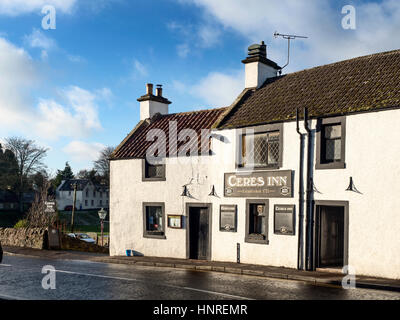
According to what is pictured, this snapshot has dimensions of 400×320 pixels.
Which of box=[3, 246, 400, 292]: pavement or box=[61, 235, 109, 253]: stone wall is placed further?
box=[61, 235, 109, 253]: stone wall

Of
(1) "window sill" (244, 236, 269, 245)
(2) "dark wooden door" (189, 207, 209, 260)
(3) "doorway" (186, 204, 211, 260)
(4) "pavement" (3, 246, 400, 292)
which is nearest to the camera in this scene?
(4) "pavement" (3, 246, 400, 292)

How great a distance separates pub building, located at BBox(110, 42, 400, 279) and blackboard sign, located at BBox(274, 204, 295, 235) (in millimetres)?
36

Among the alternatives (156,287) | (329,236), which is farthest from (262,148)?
(156,287)

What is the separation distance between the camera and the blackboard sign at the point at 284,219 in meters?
15.5

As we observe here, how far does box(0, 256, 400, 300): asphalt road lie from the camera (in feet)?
34.6

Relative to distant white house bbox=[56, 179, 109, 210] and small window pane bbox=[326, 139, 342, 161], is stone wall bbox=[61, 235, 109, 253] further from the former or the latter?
distant white house bbox=[56, 179, 109, 210]

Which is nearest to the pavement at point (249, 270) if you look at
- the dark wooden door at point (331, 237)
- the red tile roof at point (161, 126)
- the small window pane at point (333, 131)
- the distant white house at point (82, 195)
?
the dark wooden door at point (331, 237)

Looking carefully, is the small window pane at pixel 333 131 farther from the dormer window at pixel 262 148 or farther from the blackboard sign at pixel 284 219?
the blackboard sign at pixel 284 219

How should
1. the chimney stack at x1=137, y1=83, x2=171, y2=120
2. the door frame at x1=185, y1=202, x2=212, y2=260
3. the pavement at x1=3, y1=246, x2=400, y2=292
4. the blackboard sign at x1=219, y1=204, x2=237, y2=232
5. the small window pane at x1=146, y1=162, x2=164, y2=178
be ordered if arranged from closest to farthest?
the pavement at x1=3, y1=246, x2=400, y2=292, the blackboard sign at x1=219, y1=204, x2=237, y2=232, the door frame at x1=185, y1=202, x2=212, y2=260, the small window pane at x1=146, y1=162, x2=164, y2=178, the chimney stack at x1=137, y1=83, x2=171, y2=120

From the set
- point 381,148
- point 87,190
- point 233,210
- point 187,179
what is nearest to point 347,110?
point 381,148

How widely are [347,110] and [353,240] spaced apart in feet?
14.0

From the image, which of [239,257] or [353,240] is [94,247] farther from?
[353,240]

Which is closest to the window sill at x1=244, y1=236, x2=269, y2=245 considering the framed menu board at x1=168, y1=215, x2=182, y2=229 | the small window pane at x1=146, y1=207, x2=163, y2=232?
the framed menu board at x1=168, y1=215, x2=182, y2=229

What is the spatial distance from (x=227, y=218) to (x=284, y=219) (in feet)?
8.52
